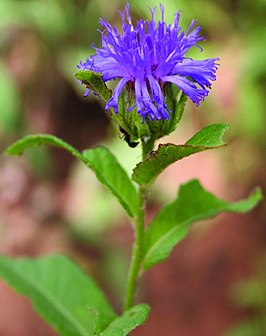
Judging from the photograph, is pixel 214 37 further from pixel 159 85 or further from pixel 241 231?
pixel 159 85

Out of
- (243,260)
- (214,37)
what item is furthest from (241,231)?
(214,37)

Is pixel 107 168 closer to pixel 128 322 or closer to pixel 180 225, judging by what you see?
pixel 180 225

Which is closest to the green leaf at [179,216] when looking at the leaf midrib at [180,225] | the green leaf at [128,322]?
the leaf midrib at [180,225]

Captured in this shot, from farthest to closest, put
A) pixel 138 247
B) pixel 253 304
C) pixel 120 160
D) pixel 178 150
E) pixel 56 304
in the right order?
pixel 120 160 → pixel 253 304 → pixel 56 304 → pixel 138 247 → pixel 178 150

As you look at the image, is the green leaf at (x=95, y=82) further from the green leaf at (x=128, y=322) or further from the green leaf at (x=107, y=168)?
the green leaf at (x=128, y=322)

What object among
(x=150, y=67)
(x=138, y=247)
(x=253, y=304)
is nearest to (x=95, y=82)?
(x=150, y=67)

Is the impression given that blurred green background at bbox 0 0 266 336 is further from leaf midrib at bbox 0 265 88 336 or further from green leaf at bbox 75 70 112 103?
green leaf at bbox 75 70 112 103

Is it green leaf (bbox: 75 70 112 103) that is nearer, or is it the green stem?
green leaf (bbox: 75 70 112 103)

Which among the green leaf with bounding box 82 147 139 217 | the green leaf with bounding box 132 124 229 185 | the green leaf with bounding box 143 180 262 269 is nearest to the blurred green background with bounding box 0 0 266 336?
the green leaf with bounding box 143 180 262 269
